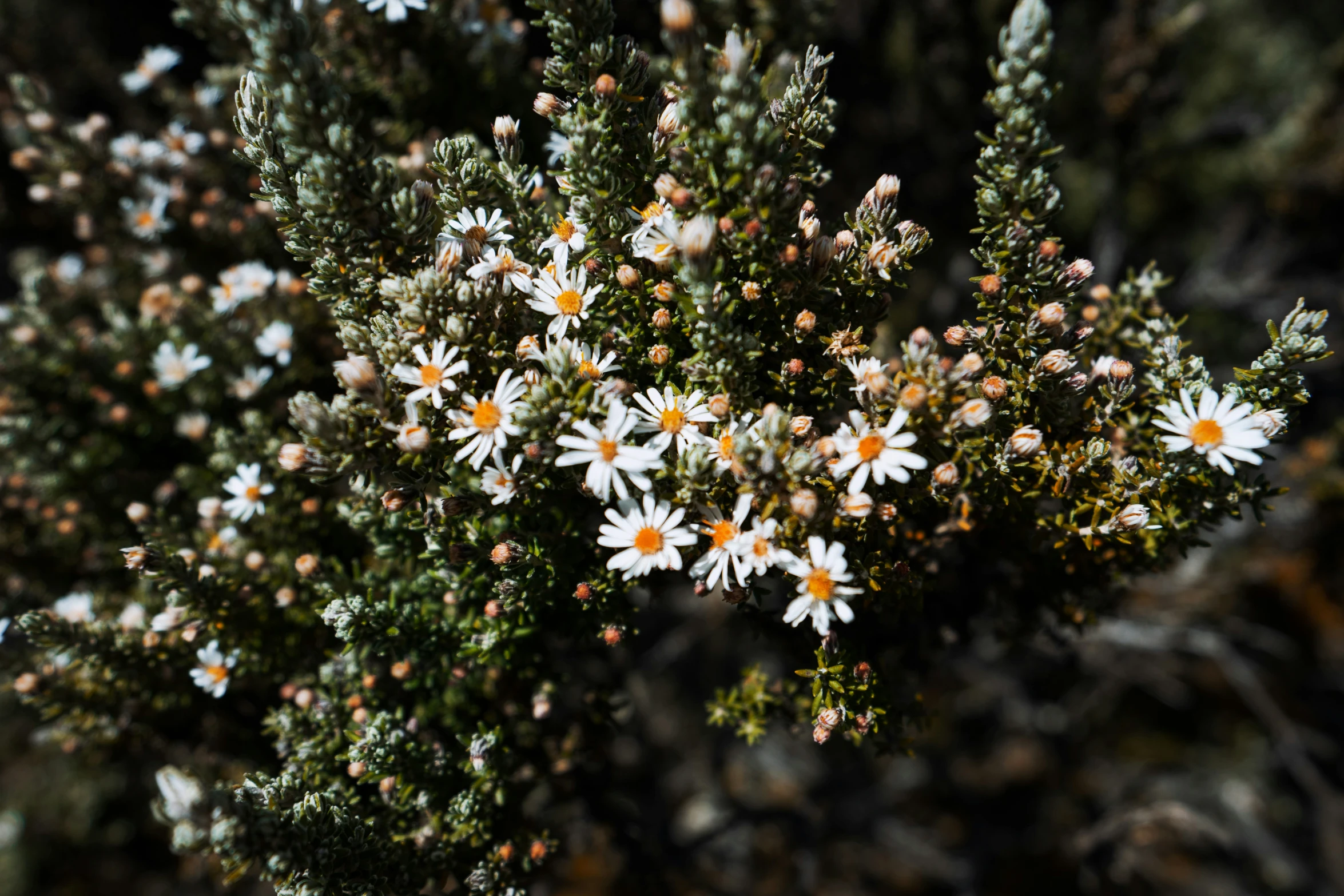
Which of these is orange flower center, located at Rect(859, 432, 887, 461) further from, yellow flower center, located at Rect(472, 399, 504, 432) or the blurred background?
the blurred background

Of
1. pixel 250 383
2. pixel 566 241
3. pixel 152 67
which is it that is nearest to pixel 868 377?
pixel 566 241

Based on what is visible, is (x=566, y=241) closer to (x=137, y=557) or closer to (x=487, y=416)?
(x=487, y=416)

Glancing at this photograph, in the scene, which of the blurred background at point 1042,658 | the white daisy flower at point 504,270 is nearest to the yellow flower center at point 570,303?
the white daisy flower at point 504,270

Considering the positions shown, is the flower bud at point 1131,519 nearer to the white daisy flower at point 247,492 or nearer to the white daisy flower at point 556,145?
the white daisy flower at point 556,145

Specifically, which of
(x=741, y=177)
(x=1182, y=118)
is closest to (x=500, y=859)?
(x=741, y=177)

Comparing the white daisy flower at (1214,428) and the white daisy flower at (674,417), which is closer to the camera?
the white daisy flower at (1214,428)

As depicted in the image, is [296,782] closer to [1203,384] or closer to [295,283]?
[295,283]
